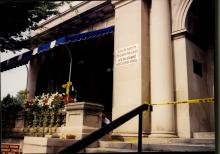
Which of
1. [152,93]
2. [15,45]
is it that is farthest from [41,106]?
[152,93]

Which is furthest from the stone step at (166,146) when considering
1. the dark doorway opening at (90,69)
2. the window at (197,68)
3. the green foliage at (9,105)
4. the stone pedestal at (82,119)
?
the dark doorway opening at (90,69)

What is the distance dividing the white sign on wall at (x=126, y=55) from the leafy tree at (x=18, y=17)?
98.9 inches

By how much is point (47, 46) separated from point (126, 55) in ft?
13.0

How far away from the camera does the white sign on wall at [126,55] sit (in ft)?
29.3

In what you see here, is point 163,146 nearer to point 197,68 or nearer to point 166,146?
point 166,146

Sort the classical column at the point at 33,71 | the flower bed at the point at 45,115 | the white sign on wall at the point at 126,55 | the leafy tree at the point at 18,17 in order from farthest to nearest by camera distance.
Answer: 1. the classical column at the point at 33,71
2. the white sign on wall at the point at 126,55
3. the leafy tree at the point at 18,17
4. the flower bed at the point at 45,115

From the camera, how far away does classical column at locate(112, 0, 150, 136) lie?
28.1 feet

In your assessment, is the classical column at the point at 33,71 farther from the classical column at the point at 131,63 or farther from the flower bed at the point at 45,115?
the classical column at the point at 131,63

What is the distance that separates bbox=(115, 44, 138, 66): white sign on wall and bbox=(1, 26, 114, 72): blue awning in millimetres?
1263

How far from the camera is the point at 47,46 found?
1169 centimetres

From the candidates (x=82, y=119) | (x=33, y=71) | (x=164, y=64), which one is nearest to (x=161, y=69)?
(x=164, y=64)

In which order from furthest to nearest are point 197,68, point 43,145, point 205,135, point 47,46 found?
1. point 47,46
2. point 197,68
3. point 205,135
4. point 43,145

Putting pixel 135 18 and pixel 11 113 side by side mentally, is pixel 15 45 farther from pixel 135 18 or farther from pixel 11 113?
pixel 135 18

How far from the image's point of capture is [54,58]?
A: 14.8 meters
